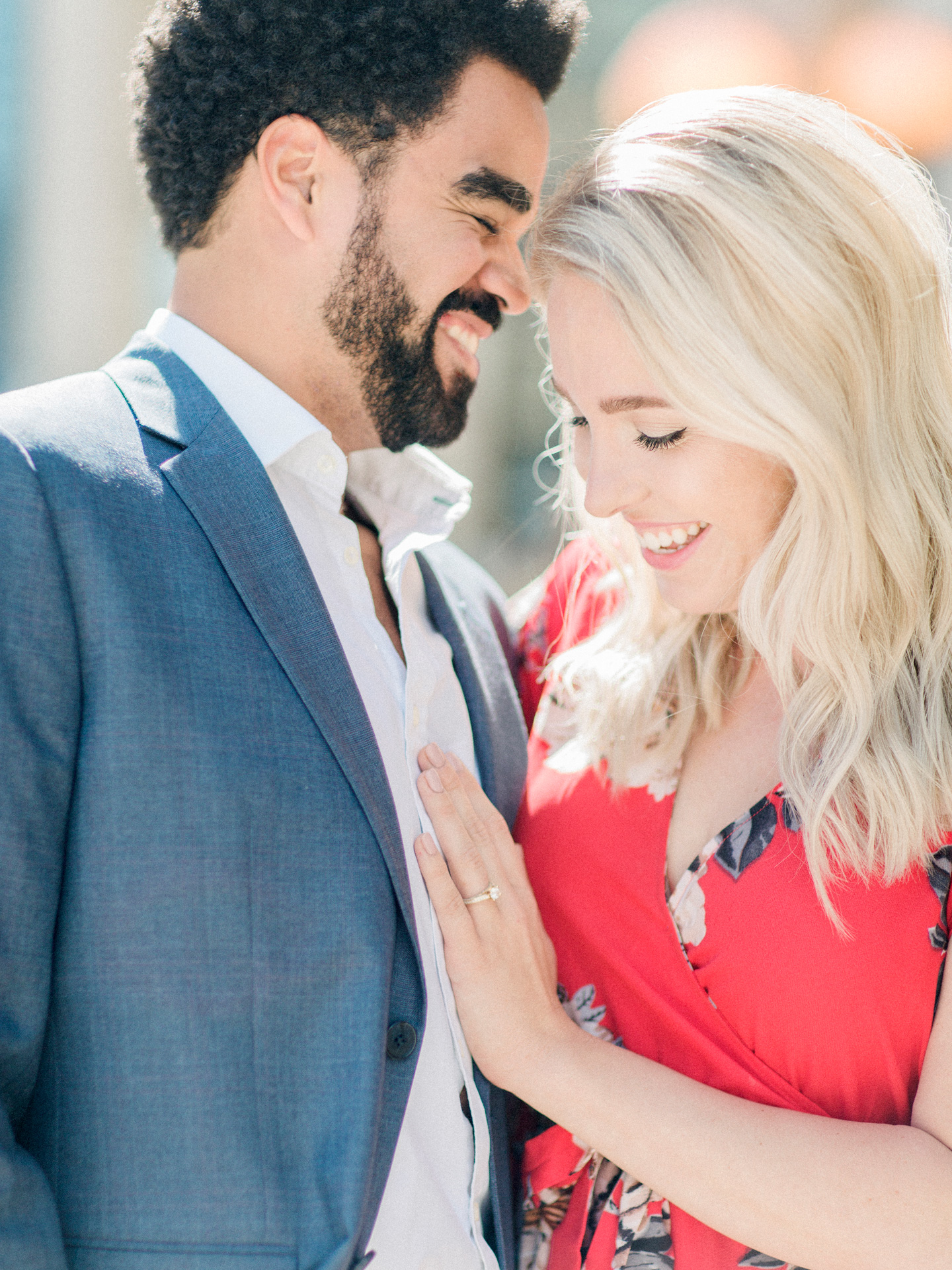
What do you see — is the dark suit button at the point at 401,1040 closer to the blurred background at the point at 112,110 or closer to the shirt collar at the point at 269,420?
the shirt collar at the point at 269,420

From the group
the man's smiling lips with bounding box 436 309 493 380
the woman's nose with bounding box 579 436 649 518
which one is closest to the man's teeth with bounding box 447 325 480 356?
the man's smiling lips with bounding box 436 309 493 380

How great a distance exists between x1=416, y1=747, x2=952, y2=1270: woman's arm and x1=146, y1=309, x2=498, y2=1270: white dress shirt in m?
0.04

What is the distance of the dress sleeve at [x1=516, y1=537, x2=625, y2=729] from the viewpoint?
2.27 m

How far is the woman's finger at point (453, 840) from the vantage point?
165cm

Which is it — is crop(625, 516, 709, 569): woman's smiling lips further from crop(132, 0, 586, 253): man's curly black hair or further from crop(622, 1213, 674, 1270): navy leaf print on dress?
crop(622, 1213, 674, 1270): navy leaf print on dress

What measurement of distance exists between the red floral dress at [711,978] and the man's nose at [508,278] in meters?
0.89

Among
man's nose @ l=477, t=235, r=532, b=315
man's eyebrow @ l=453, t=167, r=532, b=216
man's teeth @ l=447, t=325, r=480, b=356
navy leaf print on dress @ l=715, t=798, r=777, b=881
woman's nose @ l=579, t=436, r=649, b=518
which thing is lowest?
navy leaf print on dress @ l=715, t=798, r=777, b=881

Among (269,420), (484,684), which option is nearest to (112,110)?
(269,420)

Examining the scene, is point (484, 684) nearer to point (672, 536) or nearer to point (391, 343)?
point (672, 536)

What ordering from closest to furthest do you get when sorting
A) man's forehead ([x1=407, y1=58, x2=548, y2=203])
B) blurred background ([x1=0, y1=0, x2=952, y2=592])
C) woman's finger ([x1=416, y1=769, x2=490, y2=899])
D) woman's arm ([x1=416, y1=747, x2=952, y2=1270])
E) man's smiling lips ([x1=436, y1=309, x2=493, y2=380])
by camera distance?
woman's arm ([x1=416, y1=747, x2=952, y2=1270]) → woman's finger ([x1=416, y1=769, x2=490, y2=899]) → man's forehead ([x1=407, y1=58, x2=548, y2=203]) → man's smiling lips ([x1=436, y1=309, x2=493, y2=380]) → blurred background ([x1=0, y1=0, x2=952, y2=592])

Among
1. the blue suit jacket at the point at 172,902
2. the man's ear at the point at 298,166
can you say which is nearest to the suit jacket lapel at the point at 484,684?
the blue suit jacket at the point at 172,902

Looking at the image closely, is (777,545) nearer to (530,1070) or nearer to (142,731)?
(530,1070)

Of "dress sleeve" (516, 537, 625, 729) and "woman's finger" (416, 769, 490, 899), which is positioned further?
"dress sleeve" (516, 537, 625, 729)

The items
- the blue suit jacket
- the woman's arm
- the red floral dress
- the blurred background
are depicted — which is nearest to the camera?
the blue suit jacket
